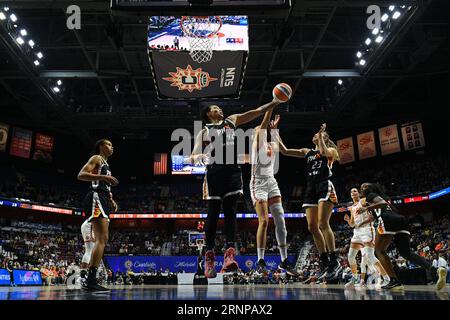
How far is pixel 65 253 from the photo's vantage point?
1145 inches

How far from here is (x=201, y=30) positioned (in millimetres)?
10969

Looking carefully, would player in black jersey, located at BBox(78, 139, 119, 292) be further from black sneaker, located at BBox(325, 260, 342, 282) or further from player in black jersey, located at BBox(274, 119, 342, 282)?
black sneaker, located at BBox(325, 260, 342, 282)

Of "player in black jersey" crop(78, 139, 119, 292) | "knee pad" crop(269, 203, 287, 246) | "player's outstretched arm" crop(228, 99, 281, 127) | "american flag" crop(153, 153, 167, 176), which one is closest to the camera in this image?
"player's outstretched arm" crop(228, 99, 281, 127)

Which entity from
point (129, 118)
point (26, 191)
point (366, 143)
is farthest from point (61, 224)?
point (366, 143)

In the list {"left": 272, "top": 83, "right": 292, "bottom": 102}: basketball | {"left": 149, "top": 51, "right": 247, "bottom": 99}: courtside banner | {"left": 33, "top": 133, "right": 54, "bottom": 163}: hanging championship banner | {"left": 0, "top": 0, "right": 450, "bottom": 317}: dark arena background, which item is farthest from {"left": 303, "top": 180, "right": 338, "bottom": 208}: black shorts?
{"left": 33, "top": 133, "right": 54, "bottom": 163}: hanging championship banner

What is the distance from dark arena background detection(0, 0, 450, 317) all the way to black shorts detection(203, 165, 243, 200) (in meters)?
0.05

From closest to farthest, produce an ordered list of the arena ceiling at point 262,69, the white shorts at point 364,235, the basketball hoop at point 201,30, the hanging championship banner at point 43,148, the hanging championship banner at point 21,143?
the white shorts at point 364,235 → the basketball hoop at point 201,30 → the arena ceiling at point 262,69 → the hanging championship banner at point 21,143 → the hanging championship banner at point 43,148

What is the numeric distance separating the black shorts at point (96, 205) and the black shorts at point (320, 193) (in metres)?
3.40

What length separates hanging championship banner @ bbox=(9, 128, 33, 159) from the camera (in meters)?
28.2

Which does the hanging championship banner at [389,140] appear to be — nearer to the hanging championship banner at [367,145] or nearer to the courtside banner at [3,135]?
the hanging championship banner at [367,145]

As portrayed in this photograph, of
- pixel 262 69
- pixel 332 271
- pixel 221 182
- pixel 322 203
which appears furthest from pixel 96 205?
pixel 262 69

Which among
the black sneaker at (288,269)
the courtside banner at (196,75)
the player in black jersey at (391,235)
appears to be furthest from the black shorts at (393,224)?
the courtside banner at (196,75)

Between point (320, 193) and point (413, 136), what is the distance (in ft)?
73.3

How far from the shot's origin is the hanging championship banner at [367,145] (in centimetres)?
2827
